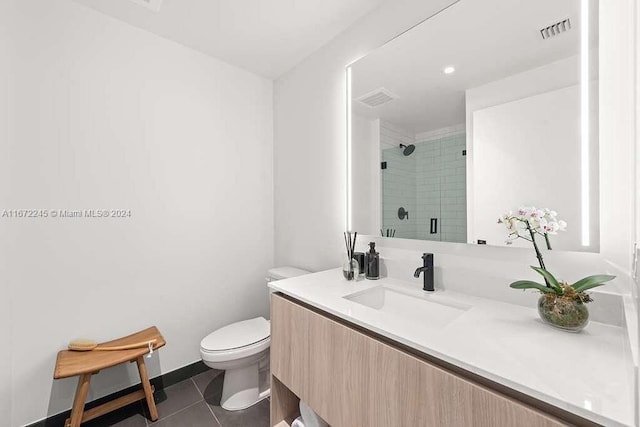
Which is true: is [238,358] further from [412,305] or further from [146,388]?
[412,305]

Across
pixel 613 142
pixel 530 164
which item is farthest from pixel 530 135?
pixel 613 142

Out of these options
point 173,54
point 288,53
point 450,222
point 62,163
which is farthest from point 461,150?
point 62,163

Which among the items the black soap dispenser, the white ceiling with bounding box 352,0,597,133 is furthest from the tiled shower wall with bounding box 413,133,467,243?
the black soap dispenser

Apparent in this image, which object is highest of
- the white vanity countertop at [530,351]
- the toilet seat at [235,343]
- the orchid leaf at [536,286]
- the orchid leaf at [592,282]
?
the orchid leaf at [592,282]

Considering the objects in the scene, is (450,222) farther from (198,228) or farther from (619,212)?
(198,228)

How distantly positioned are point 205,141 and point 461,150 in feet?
5.62

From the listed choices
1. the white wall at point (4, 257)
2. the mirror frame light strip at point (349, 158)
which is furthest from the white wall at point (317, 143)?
the white wall at point (4, 257)

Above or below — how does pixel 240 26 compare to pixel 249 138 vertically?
above

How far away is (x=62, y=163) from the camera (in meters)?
1.54

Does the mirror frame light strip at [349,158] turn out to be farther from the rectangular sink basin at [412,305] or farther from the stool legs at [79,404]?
the stool legs at [79,404]

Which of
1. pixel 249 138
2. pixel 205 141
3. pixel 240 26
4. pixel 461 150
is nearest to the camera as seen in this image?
pixel 461 150

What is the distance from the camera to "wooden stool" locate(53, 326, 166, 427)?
1359mm

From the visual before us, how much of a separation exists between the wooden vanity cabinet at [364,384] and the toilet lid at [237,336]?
35 centimetres

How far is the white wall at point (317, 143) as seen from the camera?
166 cm
